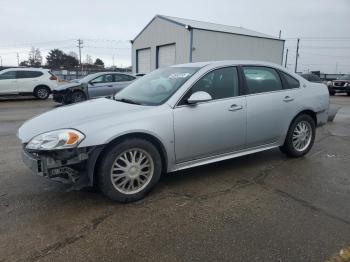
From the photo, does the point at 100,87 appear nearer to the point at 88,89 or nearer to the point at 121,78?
the point at 88,89

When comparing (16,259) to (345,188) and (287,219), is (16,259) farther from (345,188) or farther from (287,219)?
(345,188)

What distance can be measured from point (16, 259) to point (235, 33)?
24679 mm

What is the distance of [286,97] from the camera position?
482 centimetres

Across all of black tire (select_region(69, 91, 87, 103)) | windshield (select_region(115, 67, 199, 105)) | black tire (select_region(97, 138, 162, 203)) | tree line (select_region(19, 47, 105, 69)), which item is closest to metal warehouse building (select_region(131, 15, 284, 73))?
black tire (select_region(69, 91, 87, 103))

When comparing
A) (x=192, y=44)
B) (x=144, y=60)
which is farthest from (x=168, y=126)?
(x=144, y=60)

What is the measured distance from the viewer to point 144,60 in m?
29.2

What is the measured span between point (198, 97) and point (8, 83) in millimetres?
14659

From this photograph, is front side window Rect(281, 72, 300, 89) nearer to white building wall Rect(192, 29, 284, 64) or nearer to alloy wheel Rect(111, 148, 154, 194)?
alloy wheel Rect(111, 148, 154, 194)

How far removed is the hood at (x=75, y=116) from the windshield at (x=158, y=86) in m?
0.25

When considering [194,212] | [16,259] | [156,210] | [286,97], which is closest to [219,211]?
[194,212]

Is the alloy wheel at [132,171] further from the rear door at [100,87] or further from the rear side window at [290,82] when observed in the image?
the rear door at [100,87]

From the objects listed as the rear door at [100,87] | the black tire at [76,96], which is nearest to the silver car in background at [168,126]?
the rear door at [100,87]

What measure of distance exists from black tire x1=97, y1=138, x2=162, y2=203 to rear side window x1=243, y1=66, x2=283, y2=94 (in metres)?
1.75

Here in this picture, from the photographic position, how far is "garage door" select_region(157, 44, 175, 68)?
81.9ft
